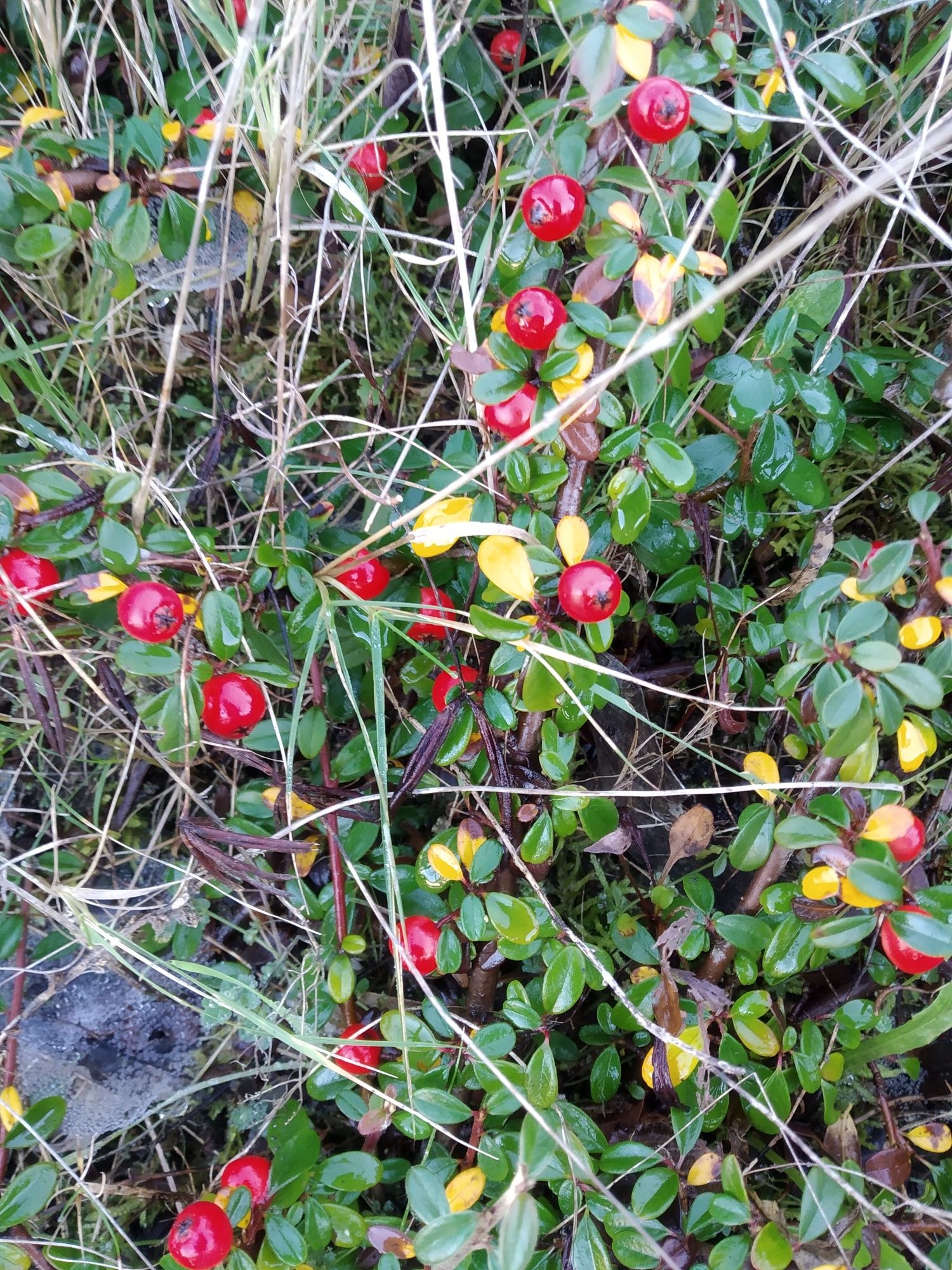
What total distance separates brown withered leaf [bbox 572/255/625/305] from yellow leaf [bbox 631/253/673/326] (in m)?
0.04

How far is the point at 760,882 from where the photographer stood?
5.82 ft

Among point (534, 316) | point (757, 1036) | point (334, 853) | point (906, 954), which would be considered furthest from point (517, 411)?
point (757, 1036)

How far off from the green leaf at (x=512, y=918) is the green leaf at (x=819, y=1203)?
0.60 meters

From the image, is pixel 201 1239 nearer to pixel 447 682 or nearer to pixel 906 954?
pixel 447 682

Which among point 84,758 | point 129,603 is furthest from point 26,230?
point 84,758

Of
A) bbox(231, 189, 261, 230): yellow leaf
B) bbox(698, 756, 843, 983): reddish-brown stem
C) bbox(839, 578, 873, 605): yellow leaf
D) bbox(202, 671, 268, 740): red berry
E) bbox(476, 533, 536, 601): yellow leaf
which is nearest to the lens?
bbox(839, 578, 873, 605): yellow leaf

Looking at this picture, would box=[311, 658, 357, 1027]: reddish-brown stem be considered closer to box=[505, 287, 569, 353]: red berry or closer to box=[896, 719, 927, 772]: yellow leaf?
box=[505, 287, 569, 353]: red berry

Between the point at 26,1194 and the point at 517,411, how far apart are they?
5.59 ft

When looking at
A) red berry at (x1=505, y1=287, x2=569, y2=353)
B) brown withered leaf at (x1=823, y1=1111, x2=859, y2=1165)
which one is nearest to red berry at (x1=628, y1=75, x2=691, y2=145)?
red berry at (x1=505, y1=287, x2=569, y2=353)

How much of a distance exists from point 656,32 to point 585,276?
13.8 inches

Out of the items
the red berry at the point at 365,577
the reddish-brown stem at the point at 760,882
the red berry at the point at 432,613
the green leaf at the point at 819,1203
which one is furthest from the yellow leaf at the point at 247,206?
the green leaf at the point at 819,1203

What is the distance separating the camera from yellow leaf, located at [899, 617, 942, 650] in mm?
1372

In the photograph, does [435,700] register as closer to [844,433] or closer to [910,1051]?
[844,433]

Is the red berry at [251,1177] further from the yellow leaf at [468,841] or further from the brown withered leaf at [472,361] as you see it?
the brown withered leaf at [472,361]
